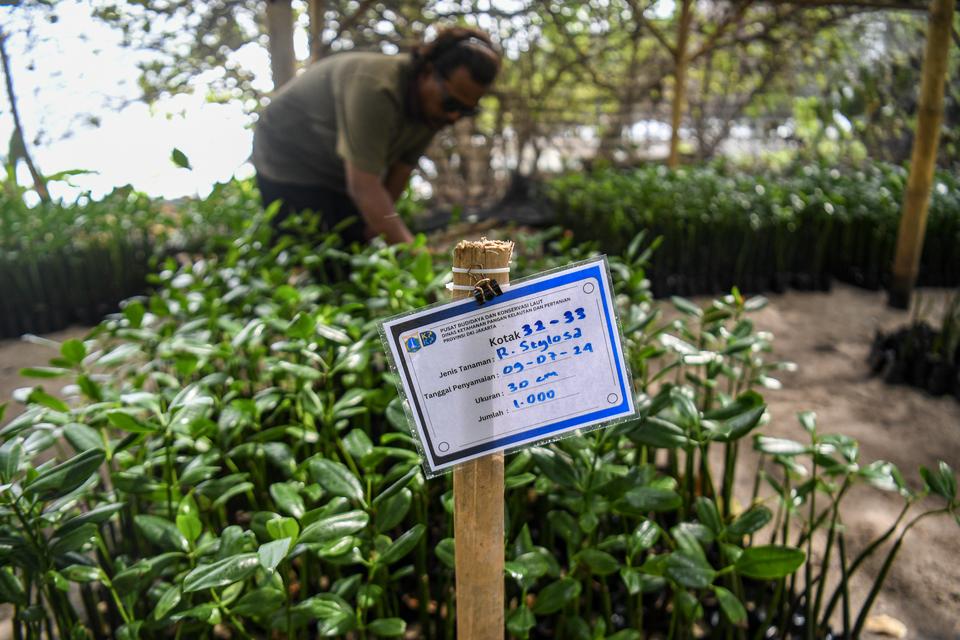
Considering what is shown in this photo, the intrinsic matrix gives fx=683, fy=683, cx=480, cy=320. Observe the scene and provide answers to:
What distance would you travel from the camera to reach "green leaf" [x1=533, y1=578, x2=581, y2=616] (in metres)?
0.99

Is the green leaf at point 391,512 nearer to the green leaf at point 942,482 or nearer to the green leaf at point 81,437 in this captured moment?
the green leaf at point 81,437

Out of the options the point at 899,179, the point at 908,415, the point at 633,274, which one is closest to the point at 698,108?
the point at 899,179

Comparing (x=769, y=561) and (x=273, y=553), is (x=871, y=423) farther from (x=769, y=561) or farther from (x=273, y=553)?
(x=273, y=553)

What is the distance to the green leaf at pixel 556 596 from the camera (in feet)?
3.26

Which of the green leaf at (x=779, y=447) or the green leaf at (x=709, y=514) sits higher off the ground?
the green leaf at (x=779, y=447)

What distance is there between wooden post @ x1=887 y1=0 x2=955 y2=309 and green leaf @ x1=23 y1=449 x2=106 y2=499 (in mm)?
4134

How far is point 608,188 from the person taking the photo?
14.5 feet

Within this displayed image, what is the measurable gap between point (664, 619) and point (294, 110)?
2.46 metres

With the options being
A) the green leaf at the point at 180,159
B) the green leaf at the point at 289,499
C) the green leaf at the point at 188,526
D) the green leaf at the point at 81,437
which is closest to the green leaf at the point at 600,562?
the green leaf at the point at 289,499

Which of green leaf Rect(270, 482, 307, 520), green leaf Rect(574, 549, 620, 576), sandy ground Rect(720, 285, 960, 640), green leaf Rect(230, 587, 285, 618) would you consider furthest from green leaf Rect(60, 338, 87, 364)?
sandy ground Rect(720, 285, 960, 640)

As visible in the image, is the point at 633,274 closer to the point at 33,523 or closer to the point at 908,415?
the point at 33,523

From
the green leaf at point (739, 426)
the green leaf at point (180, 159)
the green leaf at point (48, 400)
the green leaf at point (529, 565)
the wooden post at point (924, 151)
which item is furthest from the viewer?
the wooden post at point (924, 151)

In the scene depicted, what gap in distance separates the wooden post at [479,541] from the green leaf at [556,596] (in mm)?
107

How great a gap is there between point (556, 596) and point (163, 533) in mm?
592
